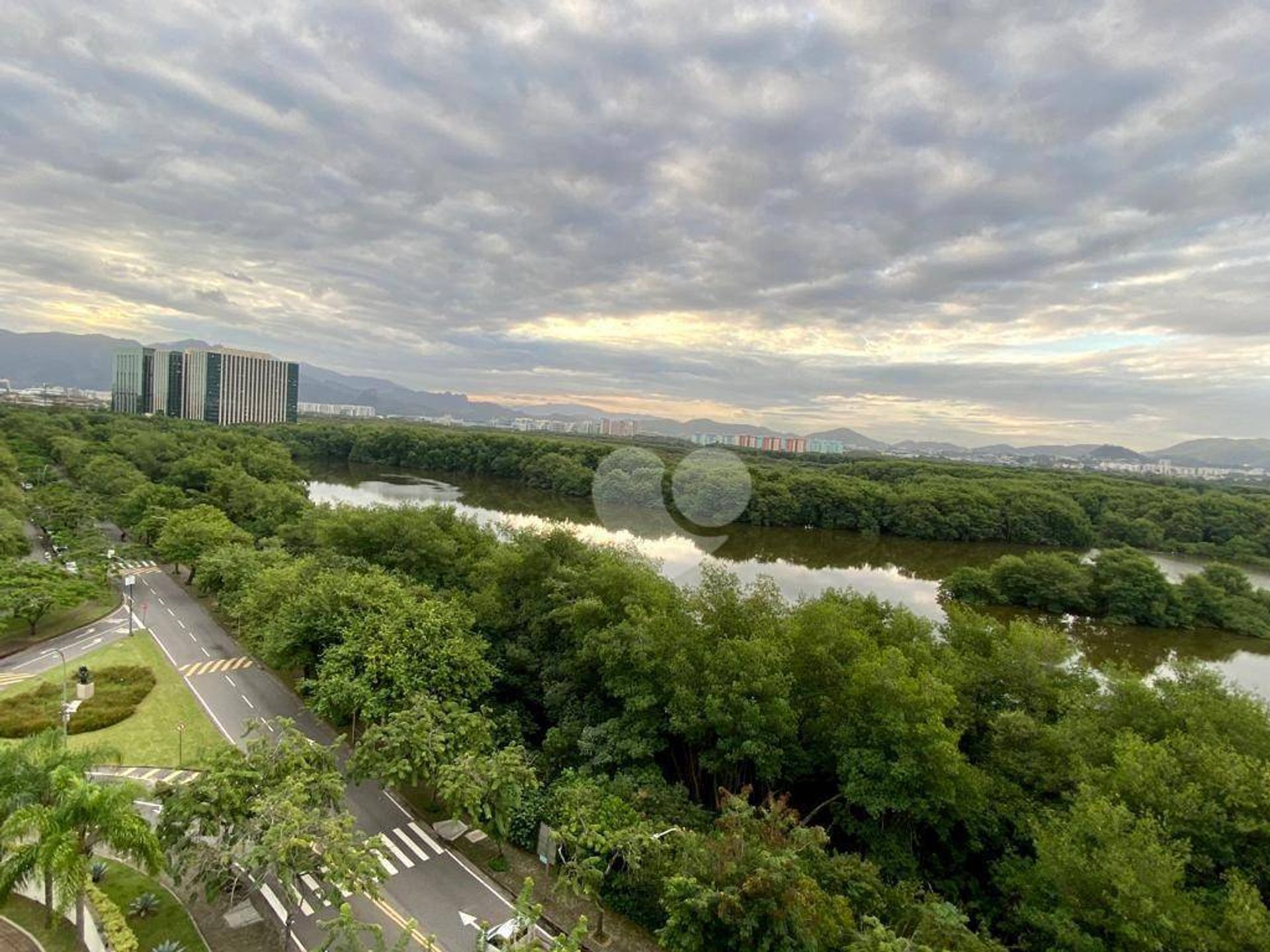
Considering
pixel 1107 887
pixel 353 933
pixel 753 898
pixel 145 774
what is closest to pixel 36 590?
pixel 145 774

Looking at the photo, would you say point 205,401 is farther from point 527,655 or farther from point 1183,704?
point 1183,704

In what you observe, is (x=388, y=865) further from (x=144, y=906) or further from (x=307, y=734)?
(x=307, y=734)

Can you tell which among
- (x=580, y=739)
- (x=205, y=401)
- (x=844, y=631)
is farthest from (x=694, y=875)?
(x=205, y=401)

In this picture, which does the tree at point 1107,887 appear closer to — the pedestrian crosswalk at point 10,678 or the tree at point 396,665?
the tree at point 396,665

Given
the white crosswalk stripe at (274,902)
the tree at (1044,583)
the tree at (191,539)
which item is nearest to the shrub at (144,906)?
the white crosswalk stripe at (274,902)

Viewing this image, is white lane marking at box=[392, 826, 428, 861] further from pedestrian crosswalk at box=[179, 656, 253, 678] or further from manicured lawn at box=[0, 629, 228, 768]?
pedestrian crosswalk at box=[179, 656, 253, 678]

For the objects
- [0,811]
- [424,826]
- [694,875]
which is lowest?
[424,826]
